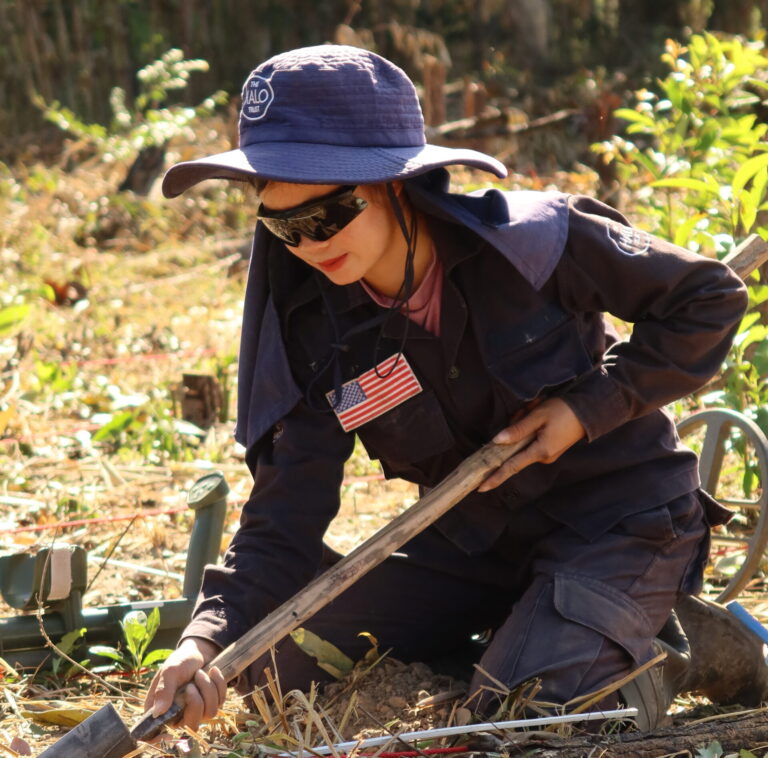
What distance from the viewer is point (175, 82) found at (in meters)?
7.41

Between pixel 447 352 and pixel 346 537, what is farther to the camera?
pixel 346 537

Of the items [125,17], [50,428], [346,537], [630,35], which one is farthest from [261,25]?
[346,537]

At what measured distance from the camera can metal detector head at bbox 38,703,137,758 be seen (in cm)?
174

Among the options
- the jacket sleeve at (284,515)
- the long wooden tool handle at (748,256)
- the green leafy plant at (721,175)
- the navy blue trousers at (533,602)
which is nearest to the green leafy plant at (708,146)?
the green leafy plant at (721,175)

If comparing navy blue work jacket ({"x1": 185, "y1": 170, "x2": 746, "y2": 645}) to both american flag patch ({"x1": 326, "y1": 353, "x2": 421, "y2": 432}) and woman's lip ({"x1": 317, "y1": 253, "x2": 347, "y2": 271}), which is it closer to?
american flag patch ({"x1": 326, "y1": 353, "x2": 421, "y2": 432})

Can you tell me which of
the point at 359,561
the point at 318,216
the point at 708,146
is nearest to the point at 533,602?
the point at 359,561

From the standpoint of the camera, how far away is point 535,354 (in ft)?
7.11

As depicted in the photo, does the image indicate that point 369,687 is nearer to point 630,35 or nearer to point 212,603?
point 212,603

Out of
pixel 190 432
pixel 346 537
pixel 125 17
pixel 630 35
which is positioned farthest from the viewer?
pixel 630 35

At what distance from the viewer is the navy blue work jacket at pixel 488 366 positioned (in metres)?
2.11

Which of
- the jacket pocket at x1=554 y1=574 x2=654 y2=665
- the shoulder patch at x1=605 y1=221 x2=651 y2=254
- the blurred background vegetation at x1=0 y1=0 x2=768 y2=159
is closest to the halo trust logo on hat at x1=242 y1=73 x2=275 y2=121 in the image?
the shoulder patch at x1=605 y1=221 x2=651 y2=254

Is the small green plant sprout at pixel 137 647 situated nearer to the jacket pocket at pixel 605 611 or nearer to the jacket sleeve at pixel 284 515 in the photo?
the jacket sleeve at pixel 284 515

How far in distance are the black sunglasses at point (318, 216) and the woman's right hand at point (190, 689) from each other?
2.40ft

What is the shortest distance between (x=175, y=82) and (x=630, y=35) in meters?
7.27
